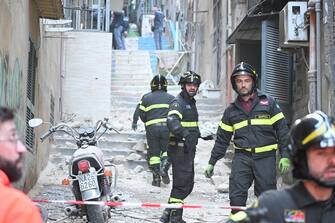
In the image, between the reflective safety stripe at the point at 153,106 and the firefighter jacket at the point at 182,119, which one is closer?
the firefighter jacket at the point at 182,119

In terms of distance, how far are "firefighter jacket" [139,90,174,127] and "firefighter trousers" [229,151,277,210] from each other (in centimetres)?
457

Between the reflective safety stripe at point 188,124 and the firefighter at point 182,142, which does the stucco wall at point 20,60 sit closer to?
the firefighter at point 182,142

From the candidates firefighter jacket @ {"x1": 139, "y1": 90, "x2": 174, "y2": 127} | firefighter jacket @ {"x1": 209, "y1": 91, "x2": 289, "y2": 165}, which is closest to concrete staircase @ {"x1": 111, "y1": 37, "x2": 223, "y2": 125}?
firefighter jacket @ {"x1": 139, "y1": 90, "x2": 174, "y2": 127}

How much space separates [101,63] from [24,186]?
9734mm

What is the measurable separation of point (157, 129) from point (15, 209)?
8687 mm

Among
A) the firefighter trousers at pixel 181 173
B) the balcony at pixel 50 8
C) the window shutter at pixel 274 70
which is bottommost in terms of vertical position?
the firefighter trousers at pixel 181 173

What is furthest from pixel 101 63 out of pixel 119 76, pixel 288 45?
pixel 288 45

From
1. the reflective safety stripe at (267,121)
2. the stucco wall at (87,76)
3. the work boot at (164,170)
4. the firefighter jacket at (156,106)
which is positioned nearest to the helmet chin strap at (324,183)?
the reflective safety stripe at (267,121)

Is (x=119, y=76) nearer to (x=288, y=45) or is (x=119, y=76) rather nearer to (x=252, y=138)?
(x=288, y=45)

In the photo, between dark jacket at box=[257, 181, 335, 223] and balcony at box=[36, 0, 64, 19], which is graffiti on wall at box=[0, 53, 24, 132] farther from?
dark jacket at box=[257, 181, 335, 223]

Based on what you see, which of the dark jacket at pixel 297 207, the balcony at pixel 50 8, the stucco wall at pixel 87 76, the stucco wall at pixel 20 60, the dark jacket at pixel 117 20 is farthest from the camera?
the dark jacket at pixel 117 20

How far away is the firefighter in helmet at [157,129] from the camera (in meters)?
10.6

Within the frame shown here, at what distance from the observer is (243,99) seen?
6.20 m

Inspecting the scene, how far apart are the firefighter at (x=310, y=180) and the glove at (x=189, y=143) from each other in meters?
5.02
